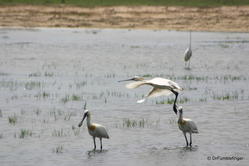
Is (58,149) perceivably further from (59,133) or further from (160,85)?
(160,85)

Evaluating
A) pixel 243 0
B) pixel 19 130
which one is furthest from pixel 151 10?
pixel 19 130

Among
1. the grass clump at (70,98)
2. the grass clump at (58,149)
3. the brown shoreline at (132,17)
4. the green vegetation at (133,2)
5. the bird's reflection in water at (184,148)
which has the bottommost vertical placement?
the bird's reflection in water at (184,148)

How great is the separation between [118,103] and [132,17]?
1038 inches

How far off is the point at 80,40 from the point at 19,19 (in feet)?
26.1

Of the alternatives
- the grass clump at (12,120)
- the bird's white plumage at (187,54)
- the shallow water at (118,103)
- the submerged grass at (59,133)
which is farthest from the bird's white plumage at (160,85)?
the bird's white plumage at (187,54)

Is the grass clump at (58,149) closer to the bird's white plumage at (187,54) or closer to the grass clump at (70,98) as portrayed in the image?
the grass clump at (70,98)

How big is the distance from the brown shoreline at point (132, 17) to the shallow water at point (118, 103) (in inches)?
288

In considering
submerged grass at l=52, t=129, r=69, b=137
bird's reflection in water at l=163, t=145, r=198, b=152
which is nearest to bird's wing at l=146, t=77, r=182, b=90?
bird's reflection in water at l=163, t=145, r=198, b=152

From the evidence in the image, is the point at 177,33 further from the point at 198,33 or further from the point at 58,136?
the point at 58,136

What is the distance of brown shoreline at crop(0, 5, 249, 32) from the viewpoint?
1596 inches

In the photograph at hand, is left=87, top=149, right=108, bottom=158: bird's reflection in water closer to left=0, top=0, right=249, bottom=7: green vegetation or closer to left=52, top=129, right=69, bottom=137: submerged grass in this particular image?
left=52, top=129, right=69, bottom=137: submerged grass

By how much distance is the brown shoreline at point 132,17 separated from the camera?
40.5 meters

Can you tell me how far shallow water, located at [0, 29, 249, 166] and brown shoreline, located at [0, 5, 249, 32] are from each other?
7.33 meters

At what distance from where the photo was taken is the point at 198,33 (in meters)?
40.8
